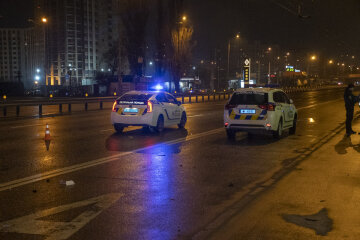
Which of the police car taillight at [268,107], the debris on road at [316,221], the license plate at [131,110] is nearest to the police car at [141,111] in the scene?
the license plate at [131,110]

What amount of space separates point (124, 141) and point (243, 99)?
4.16 metres

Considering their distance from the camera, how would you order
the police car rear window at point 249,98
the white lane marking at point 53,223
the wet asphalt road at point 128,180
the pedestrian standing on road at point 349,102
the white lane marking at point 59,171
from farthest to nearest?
the pedestrian standing on road at point 349,102, the police car rear window at point 249,98, the white lane marking at point 59,171, the wet asphalt road at point 128,180, the white lane marking at point 53,223

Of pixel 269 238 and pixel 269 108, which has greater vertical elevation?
pixel 269 108

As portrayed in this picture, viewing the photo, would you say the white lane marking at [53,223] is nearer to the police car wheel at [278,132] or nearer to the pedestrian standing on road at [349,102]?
the police car wheel at [278,132]

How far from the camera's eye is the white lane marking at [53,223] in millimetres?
5270

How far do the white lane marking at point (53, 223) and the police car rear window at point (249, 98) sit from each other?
345 inches

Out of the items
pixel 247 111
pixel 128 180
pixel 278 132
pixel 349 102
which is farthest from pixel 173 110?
pixel 128 180

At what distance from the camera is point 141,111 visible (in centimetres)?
1595

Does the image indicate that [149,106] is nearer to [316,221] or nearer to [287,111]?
[287,111]

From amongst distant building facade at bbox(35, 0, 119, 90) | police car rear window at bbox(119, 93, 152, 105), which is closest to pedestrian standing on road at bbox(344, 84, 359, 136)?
police car rear window at bbox(119, 93, 152, 105)

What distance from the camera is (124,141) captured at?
46.0 ft

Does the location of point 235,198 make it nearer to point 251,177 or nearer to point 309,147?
point 251,177

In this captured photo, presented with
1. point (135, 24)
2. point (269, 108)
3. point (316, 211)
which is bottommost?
point (316, 211)

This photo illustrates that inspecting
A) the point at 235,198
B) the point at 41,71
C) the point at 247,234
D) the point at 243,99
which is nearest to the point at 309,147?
the point at 243,99
